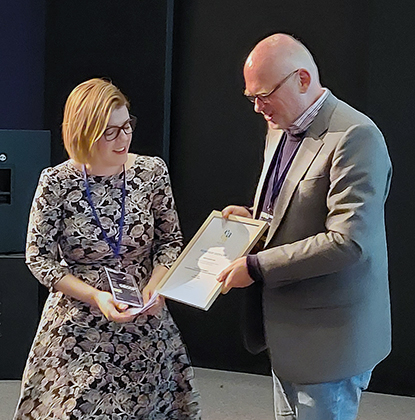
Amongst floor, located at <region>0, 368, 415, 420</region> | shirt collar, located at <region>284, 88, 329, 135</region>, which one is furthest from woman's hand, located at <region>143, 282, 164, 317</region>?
floor, located at <region>0, 368, 415, 420</region>

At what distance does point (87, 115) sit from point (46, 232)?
423 mm

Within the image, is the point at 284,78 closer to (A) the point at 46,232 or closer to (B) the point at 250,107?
(A) the point at 46,232

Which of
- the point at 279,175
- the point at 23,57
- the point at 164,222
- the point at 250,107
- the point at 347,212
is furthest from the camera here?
the point at 23,57

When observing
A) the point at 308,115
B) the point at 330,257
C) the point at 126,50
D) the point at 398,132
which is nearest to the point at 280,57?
the point at 308,115

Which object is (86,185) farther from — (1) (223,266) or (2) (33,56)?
(2) (33,56)

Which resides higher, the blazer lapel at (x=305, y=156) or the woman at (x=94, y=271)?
the blazer lapel at (x=305, y=156)

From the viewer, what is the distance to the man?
1.90 m

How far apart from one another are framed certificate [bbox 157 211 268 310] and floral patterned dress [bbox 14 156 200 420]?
0.72ft

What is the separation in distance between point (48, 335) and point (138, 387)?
360 millimetres

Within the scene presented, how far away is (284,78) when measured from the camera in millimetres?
2008

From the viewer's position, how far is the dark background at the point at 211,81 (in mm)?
3635

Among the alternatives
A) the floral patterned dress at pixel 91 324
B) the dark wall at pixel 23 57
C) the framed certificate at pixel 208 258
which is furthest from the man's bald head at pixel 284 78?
the dark wall at pixel 23 57

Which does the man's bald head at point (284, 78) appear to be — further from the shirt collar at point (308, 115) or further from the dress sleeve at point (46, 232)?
the dress sleeve at point (46, 232)

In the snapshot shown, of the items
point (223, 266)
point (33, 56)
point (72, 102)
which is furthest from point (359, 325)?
point (33, 56)
